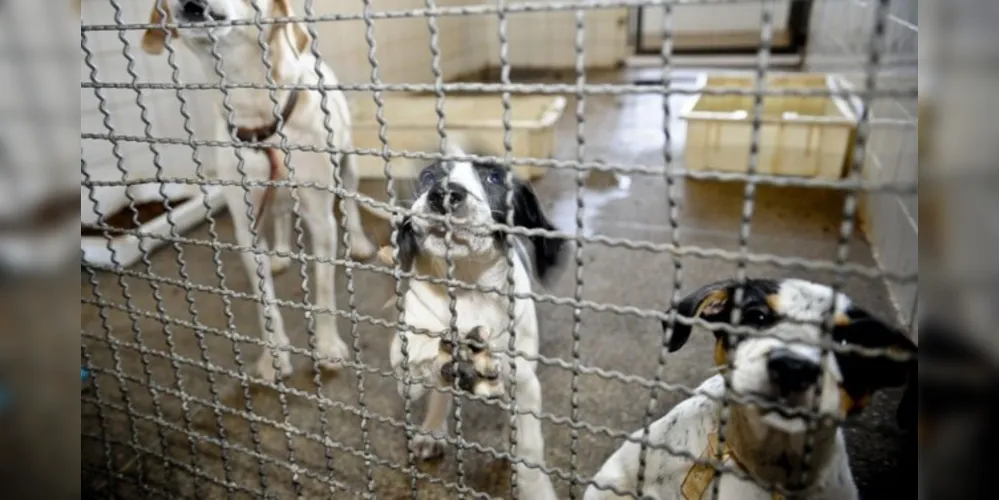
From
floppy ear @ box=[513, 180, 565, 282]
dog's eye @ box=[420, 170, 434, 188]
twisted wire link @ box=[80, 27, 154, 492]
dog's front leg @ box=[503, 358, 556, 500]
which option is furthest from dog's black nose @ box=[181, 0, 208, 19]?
dog's front leg @ box=[503, 358, 556, 500]

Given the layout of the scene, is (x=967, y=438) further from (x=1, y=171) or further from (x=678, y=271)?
(x=1, y=171)

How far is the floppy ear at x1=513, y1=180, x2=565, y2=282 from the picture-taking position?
1.47 metres

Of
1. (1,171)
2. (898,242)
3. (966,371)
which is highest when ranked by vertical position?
(1,171)

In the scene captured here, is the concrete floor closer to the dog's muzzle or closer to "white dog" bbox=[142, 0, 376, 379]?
"white dog" bbox=[142, 0, 376, 379]

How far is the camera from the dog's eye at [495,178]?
60.5 inches

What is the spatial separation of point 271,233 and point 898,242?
277cm

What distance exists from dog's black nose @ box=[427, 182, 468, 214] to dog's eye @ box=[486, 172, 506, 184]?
21 cm

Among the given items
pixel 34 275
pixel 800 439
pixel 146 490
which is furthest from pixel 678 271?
pixel 146 490

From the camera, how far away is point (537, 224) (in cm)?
151

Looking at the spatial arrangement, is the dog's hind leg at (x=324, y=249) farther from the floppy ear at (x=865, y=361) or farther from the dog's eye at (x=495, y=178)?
the floppy ear at (x=865, y=361)

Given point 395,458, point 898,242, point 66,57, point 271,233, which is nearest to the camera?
point 66,57

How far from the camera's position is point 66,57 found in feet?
2.46

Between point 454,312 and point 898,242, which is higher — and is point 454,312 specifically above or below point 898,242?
above

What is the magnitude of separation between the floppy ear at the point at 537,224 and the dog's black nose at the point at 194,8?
0.99m
